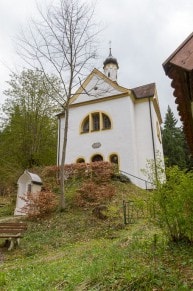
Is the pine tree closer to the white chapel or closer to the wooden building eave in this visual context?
the white chapel

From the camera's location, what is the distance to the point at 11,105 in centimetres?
2759

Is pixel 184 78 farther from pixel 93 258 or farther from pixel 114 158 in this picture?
pixel 114 158

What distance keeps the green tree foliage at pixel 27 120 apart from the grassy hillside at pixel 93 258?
14.9m

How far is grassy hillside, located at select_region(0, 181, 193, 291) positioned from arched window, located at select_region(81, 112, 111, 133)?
391 inches

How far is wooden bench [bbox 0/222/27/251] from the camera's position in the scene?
9500 millimetres

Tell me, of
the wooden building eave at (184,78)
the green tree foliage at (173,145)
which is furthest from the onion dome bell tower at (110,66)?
the wooden building eave at (184,78)

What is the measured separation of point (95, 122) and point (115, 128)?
222 cm

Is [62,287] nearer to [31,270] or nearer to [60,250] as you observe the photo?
[31,270]

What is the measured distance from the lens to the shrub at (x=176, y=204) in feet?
19.2

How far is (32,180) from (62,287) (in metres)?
11.0

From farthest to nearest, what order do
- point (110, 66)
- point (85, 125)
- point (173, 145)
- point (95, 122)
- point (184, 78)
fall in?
point (173, 145), point (110, 66), point (85, 125), point (95, 122), point (184, 78)

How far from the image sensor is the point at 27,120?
86.6 ft

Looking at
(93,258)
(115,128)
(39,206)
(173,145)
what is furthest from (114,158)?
(173,145)

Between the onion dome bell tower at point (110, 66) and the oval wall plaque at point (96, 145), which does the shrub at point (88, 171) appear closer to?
the oval wall plaque at point (96, 145)
